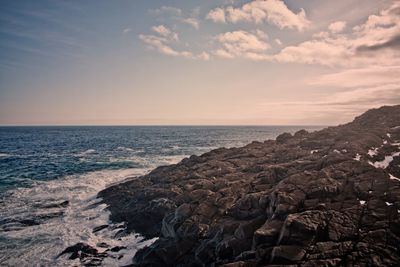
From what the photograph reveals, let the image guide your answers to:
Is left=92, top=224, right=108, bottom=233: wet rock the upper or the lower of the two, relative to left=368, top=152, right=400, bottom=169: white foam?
lower

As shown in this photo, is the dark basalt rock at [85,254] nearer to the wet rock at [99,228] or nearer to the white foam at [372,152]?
the wet rock at [99,228]

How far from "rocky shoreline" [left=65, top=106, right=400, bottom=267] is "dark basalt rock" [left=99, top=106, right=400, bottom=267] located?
0.05m

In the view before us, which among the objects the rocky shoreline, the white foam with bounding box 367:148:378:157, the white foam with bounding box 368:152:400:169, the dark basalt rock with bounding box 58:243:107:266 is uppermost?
the white foam with bounding box 367:148:378:157

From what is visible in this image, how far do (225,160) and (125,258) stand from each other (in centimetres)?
1847

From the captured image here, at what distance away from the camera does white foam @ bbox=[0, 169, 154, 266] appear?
67.5 feet

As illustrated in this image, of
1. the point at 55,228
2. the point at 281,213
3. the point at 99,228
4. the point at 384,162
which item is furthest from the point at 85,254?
the point at 384,162

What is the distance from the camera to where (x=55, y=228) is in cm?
2550

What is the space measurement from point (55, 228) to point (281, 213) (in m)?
20.0

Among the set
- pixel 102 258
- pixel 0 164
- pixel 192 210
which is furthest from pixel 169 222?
pixel 0 164

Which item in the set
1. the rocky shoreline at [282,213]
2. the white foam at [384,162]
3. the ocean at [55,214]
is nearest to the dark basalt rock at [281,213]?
Answer: the rocky shoreline at [282,213]

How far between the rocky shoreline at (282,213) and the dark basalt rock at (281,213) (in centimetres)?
5

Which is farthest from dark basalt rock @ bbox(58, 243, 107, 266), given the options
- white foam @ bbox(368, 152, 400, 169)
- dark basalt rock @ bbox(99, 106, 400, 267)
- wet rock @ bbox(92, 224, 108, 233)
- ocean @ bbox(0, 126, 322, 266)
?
white foam @ bbox(368, 152, 400, 169)

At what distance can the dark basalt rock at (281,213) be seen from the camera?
13.0 meters

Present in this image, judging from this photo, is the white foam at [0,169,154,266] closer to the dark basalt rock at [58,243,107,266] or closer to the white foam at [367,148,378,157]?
the dark basalt rock at [58,243,107,266]
